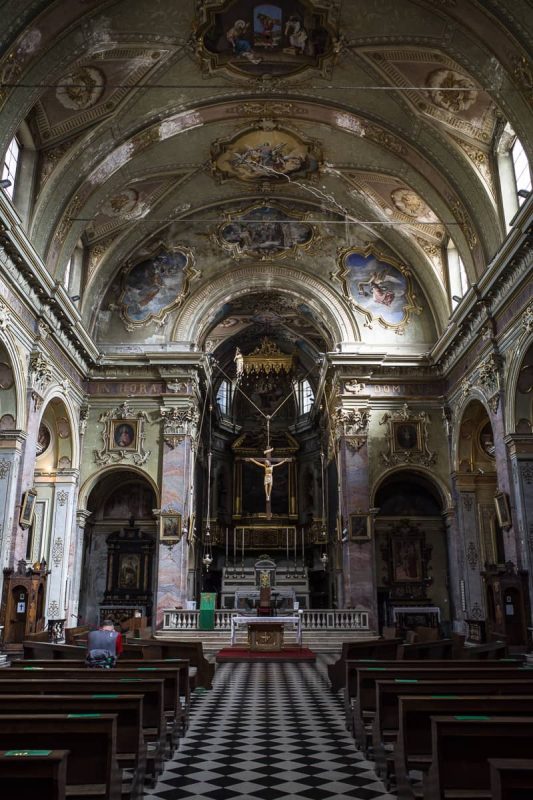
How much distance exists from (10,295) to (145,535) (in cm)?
1128

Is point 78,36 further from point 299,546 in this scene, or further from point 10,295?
point 299,546

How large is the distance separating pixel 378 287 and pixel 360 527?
319 inches

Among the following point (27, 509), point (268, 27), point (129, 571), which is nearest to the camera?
point (268, 27)

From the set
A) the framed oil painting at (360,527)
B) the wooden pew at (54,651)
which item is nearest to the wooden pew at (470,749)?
the wooden pew at (54,651)

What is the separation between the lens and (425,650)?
10609mm

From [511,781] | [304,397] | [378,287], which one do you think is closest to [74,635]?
[511,781]

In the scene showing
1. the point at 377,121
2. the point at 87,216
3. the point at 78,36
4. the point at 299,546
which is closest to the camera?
Answer: the point at 78,36

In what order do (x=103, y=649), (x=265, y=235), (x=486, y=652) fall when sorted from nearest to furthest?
(x=103, y=649) < (x=486, y=652) < (x=265, y=235)

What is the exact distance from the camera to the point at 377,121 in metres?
17.6

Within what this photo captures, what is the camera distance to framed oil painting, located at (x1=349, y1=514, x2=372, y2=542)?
21.2m

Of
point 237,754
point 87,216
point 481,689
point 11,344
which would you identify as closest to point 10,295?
point 11,344

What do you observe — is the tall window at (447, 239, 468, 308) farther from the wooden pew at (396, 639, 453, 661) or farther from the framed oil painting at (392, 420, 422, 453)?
the wooden pew at (396, 639, 453, 661)

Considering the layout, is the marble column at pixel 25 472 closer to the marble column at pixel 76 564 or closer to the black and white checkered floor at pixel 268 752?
the marble column at pixel 76 564

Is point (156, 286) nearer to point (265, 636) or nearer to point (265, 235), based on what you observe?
point (265, 235)
